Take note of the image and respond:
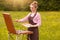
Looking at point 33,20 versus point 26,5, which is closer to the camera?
point 33,20

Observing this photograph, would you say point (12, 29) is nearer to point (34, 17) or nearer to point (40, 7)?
point (34, 17)

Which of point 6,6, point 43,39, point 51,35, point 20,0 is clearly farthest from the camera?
point 20,0

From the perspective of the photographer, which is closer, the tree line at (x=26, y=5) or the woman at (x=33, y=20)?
the woman at (x=33, y=20)

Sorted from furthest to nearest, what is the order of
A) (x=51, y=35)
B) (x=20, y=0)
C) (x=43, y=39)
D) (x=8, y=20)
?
(x=20, y=0) < (x=51, y=35) < (x=43, y=39) < (x=8, y=20)

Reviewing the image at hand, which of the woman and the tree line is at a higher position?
the woman

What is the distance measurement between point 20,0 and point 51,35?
42.5ft

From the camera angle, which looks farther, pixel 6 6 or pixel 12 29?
pixel 6 6

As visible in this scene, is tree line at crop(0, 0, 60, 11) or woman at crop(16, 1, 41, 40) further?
tree line at crop(0, 0, 60, 11)

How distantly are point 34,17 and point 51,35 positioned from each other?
3.52 meters

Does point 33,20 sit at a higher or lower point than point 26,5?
higher

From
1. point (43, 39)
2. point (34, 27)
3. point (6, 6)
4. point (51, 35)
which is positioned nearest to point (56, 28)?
point (51, 35)

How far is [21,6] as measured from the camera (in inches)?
917

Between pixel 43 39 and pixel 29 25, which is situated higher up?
pixel 29 25

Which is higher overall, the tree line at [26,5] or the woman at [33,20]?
the woman at [33,20]
